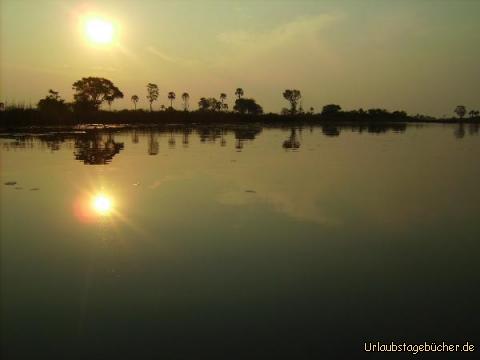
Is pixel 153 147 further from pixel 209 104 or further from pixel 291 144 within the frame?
pixel 209 104

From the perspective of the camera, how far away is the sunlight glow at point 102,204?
28.6 feet

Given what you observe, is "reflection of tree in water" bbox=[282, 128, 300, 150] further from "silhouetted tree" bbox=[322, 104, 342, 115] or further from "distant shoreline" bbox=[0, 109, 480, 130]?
"silhouetted tree" bbox=[322, 104, 342, 115]

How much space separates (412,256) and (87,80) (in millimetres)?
64176

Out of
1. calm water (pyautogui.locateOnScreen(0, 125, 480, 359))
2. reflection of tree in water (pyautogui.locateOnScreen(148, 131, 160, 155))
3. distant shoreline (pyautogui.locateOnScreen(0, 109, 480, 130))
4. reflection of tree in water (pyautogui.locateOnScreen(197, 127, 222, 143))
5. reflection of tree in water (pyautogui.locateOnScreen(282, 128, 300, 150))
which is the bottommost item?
calm water (pyautogui.locateOnScreen(0, 125, 480, 359))

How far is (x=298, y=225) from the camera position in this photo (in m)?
7.75

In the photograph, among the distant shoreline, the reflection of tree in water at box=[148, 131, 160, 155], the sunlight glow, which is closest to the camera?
the sunlight glow

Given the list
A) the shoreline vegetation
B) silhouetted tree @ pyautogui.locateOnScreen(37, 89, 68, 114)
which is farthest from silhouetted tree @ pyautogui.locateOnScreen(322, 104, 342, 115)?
silhouetted tree @ pyautogui.locateOnScreen(37, 89, 68, 114)

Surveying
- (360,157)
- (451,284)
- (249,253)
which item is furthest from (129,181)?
(360,157)

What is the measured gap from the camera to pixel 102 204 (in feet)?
30.5

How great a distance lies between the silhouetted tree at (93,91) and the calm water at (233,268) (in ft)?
179

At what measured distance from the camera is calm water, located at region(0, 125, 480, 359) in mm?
4180

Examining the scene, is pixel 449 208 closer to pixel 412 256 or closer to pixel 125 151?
pixel 412 256

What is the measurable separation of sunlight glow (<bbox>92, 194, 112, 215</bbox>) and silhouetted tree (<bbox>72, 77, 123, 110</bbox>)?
5426 cm

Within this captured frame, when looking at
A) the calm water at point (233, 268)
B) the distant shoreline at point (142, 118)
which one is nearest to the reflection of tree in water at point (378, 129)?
the distant shoreline at point (142, 118)
